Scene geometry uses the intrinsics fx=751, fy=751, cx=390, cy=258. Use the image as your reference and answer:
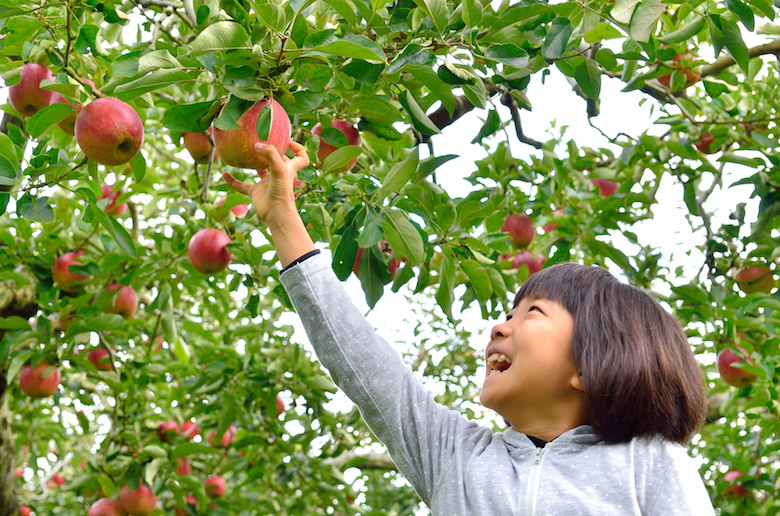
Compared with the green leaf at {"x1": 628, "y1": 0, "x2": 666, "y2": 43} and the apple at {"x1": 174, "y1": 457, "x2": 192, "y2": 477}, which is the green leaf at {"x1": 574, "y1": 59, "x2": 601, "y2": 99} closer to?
the green leaf at {"x1": 628, "y1": 0, "x2": 666, "y2": 43}

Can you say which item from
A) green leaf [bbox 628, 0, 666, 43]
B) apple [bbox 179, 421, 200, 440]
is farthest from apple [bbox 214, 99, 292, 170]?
apple [bbox 179, 421, 200, 440]

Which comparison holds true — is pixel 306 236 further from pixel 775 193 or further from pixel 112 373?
pixel 112 373

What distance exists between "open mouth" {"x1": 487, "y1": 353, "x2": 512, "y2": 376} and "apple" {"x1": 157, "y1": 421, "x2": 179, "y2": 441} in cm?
233

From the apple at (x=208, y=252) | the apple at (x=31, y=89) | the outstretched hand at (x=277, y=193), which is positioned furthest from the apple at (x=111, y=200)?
the outstretched hand at (x=277, y=193)

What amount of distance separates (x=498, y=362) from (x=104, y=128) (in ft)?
2.98

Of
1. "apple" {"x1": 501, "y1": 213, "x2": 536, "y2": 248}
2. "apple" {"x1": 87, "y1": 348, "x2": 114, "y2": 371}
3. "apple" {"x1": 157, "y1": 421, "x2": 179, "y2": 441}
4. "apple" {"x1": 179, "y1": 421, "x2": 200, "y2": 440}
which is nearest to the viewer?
"apple" {"x1": 501, "y1": 213, "x2": 536, "y2": 248}

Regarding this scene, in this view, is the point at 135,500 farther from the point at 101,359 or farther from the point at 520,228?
the point at 520,228

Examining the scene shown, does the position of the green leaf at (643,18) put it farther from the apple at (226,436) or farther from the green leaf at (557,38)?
the apple at (226,436)

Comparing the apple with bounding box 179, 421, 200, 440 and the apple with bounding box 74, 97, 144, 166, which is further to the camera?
the apple with bounding box 179, 421, 200, 440

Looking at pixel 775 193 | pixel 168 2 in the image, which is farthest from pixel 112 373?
pixel 775 193

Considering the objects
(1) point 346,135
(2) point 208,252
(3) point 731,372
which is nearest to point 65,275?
(2) point 208,252

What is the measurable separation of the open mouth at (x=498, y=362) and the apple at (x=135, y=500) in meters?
2.31

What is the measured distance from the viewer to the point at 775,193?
2.31 meters

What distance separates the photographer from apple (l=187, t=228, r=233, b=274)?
7.51 ft
